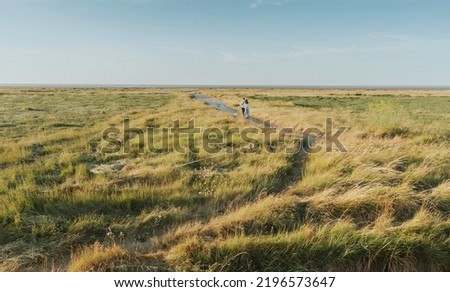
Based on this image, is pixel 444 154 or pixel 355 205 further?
pixel 444 154

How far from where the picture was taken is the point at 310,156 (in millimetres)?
9500

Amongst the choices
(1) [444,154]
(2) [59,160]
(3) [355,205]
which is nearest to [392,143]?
(1) [444,154]

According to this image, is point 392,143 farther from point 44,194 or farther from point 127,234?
point 44,194

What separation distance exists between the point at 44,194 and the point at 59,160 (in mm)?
4016

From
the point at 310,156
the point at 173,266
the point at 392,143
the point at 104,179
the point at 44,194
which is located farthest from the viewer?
the point at 392,143

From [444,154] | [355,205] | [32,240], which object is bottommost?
[32,240]

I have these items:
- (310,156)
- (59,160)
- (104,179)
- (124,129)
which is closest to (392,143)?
(310,156)

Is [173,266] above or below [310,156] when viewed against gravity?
below

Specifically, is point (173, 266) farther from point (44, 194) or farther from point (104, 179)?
point (104, 179)

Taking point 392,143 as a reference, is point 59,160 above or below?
below

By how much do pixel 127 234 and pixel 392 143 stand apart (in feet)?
30.0

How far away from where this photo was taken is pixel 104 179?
7645 millimetres
